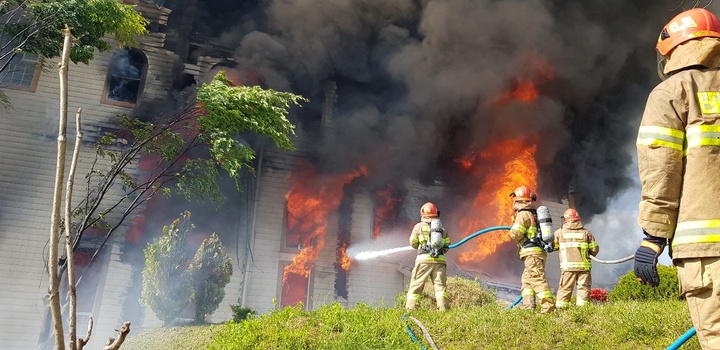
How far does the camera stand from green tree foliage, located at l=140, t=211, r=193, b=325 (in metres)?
10.7

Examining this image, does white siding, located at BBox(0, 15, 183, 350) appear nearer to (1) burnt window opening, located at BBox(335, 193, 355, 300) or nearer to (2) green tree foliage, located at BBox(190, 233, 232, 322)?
(2) green tree foliage, located at BBox(190, 233, 232, 322)

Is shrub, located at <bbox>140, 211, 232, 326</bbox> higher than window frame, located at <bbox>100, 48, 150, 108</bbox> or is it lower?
lower

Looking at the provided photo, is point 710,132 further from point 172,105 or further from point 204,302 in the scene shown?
point 172,105

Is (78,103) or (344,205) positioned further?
(344,205)

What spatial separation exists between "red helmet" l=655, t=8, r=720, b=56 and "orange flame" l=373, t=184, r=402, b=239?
1387cm

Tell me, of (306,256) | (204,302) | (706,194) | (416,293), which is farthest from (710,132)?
(306,256)

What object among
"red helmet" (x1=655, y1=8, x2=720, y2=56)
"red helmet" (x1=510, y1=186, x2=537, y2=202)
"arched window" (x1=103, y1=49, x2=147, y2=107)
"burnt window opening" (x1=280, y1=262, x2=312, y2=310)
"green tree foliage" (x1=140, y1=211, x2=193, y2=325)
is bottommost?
"burnt window opening" (x1=280, y1=262, x2=312, y2=310)

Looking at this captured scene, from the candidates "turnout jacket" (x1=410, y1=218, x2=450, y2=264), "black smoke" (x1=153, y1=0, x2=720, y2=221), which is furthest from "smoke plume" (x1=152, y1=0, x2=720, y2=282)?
"turnout jacket" (x1=410, y1=218, x2=450, y2=264)

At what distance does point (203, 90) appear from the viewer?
1007cm

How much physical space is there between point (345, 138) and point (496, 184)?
6450 millimetres

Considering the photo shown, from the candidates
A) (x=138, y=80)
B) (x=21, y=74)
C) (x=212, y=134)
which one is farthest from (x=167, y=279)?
(x=21, y=74)

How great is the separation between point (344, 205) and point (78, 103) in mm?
8763

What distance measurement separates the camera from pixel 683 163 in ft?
8.20

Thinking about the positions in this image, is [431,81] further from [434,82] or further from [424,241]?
[424,241]
